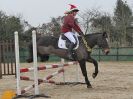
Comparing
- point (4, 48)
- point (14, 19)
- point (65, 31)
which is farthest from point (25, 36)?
point (65, 31)

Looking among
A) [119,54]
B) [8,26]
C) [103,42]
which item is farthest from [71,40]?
[8,26]

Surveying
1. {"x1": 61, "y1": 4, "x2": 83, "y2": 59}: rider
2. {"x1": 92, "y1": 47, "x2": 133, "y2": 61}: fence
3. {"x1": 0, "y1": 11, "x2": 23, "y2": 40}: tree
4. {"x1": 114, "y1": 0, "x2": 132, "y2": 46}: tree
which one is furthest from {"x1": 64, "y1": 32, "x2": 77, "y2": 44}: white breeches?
{"x1": 114, "y1": 0, "x2": 132, "y2": 46}: tree

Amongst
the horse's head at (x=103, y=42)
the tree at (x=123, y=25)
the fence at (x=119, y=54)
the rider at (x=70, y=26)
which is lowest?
the fence at (x=119, y=54)

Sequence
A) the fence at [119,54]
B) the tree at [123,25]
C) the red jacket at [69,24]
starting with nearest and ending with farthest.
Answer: the red jacket at [69,24]
the fence at [119,54]
the tree at [123,25]

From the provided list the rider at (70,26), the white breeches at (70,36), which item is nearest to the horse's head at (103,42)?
the rider at (70,26)

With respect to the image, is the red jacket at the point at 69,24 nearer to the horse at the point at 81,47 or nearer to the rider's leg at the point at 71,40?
the rider's leg at the point at 71,40

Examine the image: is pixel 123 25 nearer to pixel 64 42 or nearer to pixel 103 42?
pixel 103 42

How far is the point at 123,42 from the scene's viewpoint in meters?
51.0

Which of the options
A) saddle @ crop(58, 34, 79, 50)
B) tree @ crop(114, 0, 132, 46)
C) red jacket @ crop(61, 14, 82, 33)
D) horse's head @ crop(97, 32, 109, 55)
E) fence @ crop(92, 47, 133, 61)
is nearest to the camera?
red jacket @ crop(61, 14, 82, 33)

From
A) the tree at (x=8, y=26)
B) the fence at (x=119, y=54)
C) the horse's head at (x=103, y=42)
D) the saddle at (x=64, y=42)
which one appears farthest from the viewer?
the tree at (x=8, y=26)

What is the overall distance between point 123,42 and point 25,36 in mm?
11733

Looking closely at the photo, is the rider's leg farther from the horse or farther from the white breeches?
the horse

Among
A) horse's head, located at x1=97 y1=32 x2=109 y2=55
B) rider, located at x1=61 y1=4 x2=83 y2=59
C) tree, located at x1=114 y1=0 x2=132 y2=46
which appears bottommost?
horse's head, located at x1=97 y1=32 x2=109 y2=55

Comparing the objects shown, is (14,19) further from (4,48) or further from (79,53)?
(79,53)
